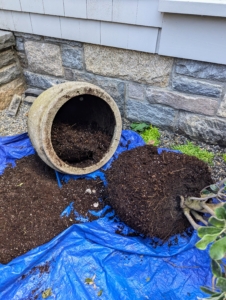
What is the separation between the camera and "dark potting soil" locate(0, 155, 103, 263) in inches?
65.3

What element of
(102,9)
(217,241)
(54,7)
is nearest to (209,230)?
(217,241)

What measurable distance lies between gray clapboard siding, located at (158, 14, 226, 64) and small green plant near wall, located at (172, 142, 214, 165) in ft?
2.51

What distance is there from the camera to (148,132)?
2.45 meters

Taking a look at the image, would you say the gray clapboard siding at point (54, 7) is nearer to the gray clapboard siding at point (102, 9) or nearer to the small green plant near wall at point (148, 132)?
the gray clapboard siding at point (102, 9)

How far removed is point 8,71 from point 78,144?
4.53 ft

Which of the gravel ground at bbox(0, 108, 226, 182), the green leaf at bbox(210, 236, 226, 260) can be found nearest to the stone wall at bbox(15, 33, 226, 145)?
the gravel ground at bbox(0, 108, 226, 182)

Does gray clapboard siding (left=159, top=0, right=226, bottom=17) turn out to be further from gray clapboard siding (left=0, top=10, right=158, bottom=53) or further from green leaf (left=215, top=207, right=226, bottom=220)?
green leaf (left=215, top=207, right=226, bottom=220)

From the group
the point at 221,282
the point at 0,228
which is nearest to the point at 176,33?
the point at 221,282

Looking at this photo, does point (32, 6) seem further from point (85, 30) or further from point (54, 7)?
point (85, 30)

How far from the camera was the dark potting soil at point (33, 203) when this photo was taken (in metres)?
1.66

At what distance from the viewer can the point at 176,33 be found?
1937 millimetres

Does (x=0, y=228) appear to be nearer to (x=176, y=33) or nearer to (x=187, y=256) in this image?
(x=187, y=256)

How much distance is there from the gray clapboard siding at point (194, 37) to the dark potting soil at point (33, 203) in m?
1.23

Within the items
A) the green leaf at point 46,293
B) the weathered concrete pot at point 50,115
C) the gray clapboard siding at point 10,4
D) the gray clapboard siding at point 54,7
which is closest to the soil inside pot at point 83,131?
the weathered concrete pot at point 50,115
